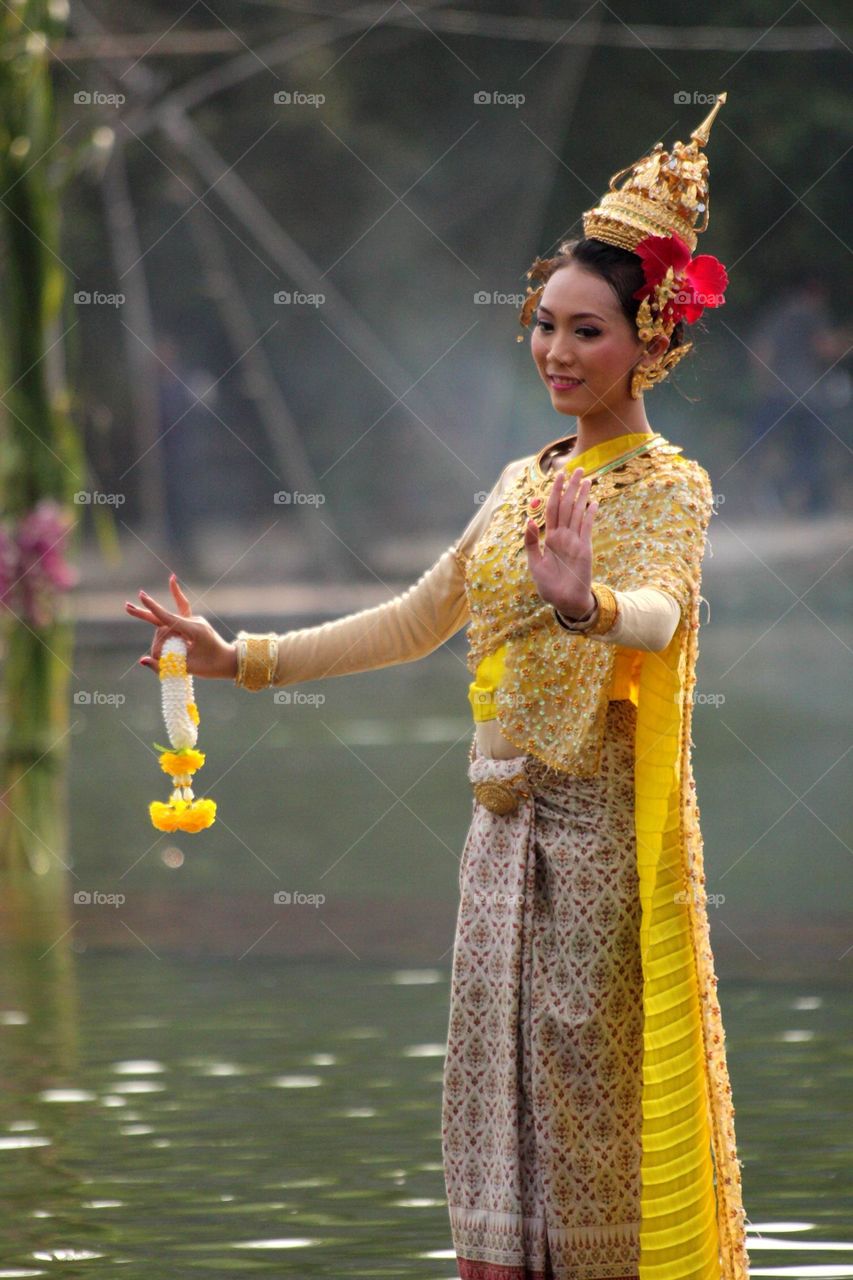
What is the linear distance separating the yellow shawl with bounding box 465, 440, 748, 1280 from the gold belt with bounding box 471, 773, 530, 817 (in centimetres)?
4

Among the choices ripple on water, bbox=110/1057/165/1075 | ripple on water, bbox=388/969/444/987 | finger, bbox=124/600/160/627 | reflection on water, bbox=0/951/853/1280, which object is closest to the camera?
finger, bbox=124/600/160/627

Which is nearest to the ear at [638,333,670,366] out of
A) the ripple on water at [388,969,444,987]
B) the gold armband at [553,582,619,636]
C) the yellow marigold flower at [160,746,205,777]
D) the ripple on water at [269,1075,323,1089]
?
the gold armband at [553,582,619,636]

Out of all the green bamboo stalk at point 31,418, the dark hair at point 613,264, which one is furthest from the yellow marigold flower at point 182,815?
the green bamboo stalk at point 31,418

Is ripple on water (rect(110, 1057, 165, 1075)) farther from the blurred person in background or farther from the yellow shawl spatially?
the blurred person in background

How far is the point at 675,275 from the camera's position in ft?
8.06

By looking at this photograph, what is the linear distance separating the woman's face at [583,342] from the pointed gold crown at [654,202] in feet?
0.20

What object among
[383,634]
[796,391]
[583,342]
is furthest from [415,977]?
[796,391]

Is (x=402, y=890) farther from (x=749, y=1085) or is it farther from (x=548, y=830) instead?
(x=548, y=830)

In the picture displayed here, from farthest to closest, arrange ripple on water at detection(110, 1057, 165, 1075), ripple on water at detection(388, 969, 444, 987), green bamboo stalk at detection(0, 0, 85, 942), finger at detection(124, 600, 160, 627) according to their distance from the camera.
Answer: green bamboo stalk at detection(0, 0, 85, 942)
ripple on water at detection(388, 969, 444, 987)
ripple on water at detection(110, 1057, 165, 1075)
finger at detection(124, 600, 160, 627)

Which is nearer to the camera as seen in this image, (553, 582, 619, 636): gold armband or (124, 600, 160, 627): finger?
(553, 582, 619, 636): gold armband

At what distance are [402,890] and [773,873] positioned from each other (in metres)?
1.10

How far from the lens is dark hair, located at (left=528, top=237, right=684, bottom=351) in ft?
8.05

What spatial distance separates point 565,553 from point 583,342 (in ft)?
1.13

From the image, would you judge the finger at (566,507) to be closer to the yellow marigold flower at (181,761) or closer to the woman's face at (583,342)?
the woman's face at (583,342)
